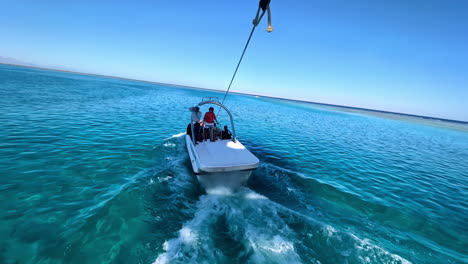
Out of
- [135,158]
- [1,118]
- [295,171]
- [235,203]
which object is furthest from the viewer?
[1,118]

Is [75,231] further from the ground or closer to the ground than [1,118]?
closer to the ground

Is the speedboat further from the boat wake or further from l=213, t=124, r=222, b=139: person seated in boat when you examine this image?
l=213, t=124, r=222, b=139: person seated in boat

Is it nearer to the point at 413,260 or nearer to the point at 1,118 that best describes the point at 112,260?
the point at 413,260

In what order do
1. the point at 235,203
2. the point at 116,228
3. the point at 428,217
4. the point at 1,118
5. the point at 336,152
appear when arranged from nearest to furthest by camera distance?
the point at 116,228 < the point at 235,203 < the point at 428,217 < the point at 1,118 < the point at 336,152

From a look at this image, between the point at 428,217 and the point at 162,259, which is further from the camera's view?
the point at 428,217

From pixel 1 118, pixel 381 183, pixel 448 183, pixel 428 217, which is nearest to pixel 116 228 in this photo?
pixel 428 217

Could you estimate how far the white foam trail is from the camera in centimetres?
462

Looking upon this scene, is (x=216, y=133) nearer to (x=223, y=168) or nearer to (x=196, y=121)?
(x=196, y=121)

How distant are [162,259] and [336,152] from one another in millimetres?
15551

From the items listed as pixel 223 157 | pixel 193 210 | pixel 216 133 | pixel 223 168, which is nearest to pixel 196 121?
pixel 216 133

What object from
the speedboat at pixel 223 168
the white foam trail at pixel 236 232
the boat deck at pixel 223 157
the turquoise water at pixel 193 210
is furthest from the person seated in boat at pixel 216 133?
the white foam trail at pixel 236 232

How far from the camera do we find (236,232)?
213 inches

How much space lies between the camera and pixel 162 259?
4.39m

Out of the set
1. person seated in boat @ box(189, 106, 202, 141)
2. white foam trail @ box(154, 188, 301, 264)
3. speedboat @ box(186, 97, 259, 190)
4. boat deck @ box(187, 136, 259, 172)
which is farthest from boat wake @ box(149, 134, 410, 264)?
person seated in boat @ box(189, 106, 202, 141)
